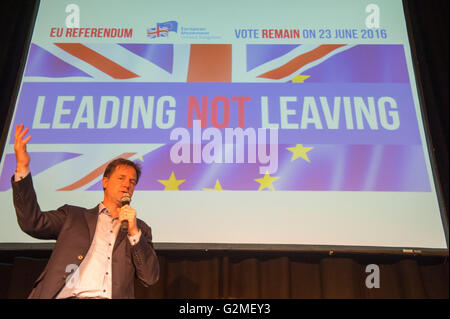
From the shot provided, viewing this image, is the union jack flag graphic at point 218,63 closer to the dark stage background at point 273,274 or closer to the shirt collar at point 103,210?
the dark stage background at point 273,274

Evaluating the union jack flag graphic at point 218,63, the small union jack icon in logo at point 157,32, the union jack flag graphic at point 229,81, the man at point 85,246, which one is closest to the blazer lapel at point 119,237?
the man at point 85,246

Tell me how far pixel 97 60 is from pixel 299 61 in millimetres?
1263

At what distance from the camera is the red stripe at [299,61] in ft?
9.36

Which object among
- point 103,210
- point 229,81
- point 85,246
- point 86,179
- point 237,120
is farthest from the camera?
point 229,81

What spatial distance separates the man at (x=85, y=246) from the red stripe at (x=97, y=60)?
3.24 ft

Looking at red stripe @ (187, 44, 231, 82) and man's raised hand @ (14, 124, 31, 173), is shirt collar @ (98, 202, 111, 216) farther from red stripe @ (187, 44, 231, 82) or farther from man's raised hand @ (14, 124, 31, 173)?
red stripe @ (187, 44, 231, 82)

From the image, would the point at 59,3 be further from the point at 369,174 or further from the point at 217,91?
the point at 369,174

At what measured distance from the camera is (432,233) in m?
2.47

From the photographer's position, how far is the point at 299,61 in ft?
9.50

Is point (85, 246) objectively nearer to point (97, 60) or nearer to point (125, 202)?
point (125, 202)

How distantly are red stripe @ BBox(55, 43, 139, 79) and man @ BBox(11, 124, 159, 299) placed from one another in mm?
988

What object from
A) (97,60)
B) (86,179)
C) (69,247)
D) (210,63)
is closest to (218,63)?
(210,63)

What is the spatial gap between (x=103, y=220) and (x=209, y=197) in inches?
25.5

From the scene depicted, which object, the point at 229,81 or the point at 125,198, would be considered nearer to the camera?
the point at 125,198
